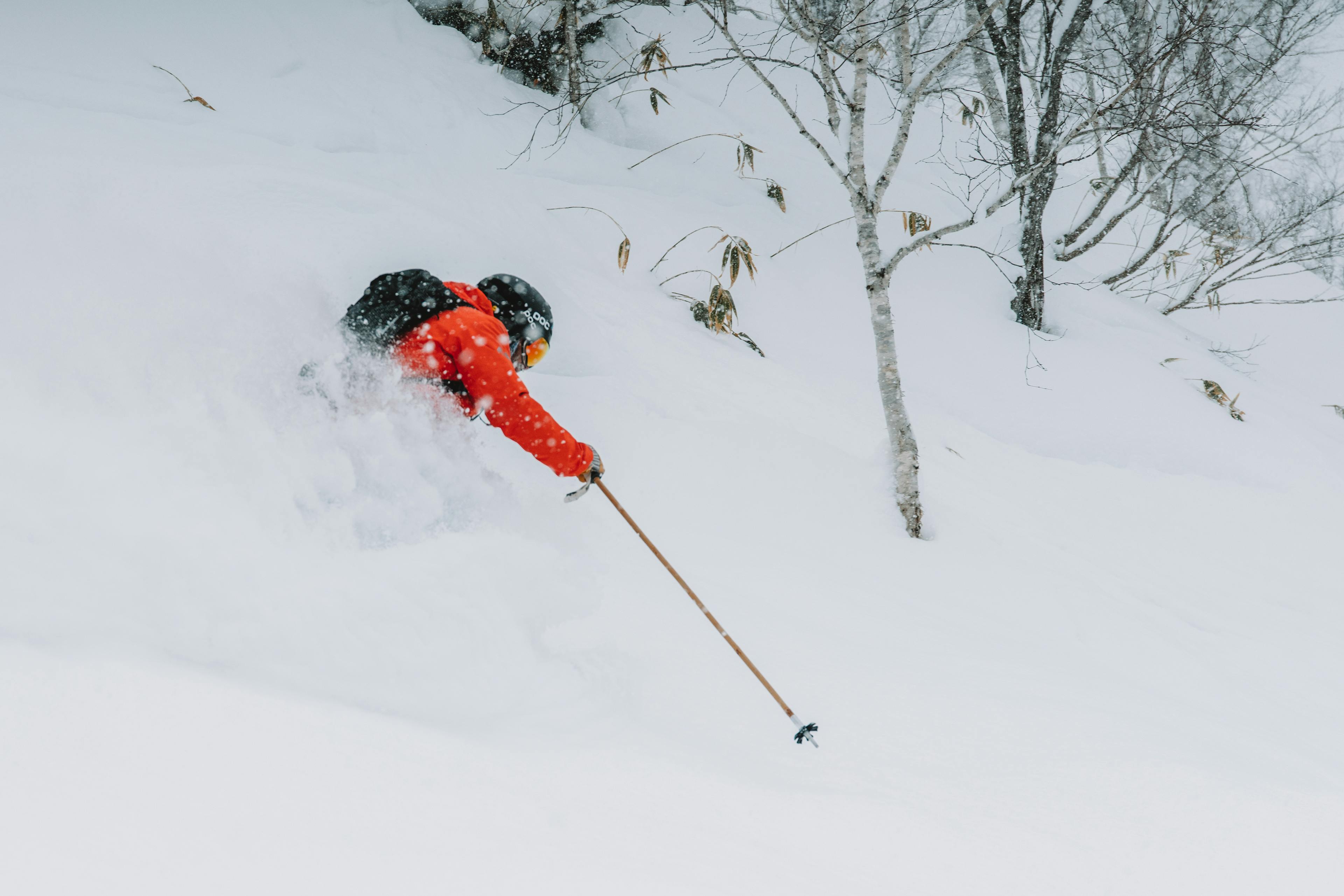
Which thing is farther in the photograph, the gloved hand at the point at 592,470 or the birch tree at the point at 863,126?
the birch tree at the point at 863,126

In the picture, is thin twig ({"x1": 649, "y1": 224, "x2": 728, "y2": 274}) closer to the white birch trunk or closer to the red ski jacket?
the white birch trunk

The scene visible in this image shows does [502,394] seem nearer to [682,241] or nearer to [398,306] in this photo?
[398,306]

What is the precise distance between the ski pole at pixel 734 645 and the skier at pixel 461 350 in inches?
11.7

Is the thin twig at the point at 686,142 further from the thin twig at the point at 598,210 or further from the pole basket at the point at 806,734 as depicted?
the pole basket at the point at 806,734

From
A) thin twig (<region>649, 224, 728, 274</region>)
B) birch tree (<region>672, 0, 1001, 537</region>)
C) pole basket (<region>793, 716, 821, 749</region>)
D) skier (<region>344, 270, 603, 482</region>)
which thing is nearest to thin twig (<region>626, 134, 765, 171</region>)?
thin twig (<region>649, 224, 728, 274</region>)

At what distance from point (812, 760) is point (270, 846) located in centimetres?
162

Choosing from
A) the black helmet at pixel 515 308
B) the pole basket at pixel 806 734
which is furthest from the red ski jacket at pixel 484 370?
the pole basket at pixel 806 734

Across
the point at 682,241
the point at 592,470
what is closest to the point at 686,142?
the point at 682,241

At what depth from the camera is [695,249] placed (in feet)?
22.3

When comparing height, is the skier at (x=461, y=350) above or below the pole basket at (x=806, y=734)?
above

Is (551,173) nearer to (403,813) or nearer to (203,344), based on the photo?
(203,344)

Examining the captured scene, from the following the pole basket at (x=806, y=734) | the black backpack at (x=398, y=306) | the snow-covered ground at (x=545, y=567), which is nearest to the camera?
the snow-covered ground at (x=545, y=567)

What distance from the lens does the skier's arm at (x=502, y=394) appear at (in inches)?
118

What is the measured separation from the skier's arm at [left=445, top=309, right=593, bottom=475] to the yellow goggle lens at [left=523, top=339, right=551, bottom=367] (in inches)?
11.8
